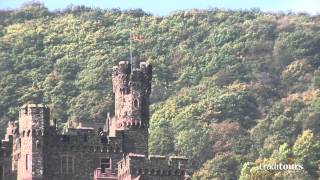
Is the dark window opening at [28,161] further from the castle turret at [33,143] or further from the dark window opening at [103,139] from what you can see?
the dark window opening at [103,139]

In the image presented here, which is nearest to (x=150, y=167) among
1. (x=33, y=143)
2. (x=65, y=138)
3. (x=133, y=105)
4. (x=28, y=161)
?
(x=65, y=138)

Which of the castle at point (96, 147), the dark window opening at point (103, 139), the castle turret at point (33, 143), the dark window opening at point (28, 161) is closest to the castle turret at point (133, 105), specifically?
the castle at point (96, 147)

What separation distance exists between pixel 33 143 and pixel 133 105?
27.9ft

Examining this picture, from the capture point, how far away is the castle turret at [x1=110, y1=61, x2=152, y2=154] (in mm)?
122919

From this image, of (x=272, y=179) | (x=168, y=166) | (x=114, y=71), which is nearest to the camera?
(x=168, y=166)

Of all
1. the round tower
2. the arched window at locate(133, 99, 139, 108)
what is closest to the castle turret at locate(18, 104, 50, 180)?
the round tower

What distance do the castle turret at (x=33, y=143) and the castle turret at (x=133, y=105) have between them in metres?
6.11

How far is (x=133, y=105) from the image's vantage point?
407ft

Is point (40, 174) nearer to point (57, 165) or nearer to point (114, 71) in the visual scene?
point (57, 165)

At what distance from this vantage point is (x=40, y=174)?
4685 inches

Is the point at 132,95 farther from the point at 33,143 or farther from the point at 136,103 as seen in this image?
the point at 33,143

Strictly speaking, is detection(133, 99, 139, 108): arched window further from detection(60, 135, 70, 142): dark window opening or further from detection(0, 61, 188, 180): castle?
detection(60, 135, 70, 142): dark window opening

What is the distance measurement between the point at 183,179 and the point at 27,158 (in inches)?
400

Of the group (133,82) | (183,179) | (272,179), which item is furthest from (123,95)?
(272,179)
